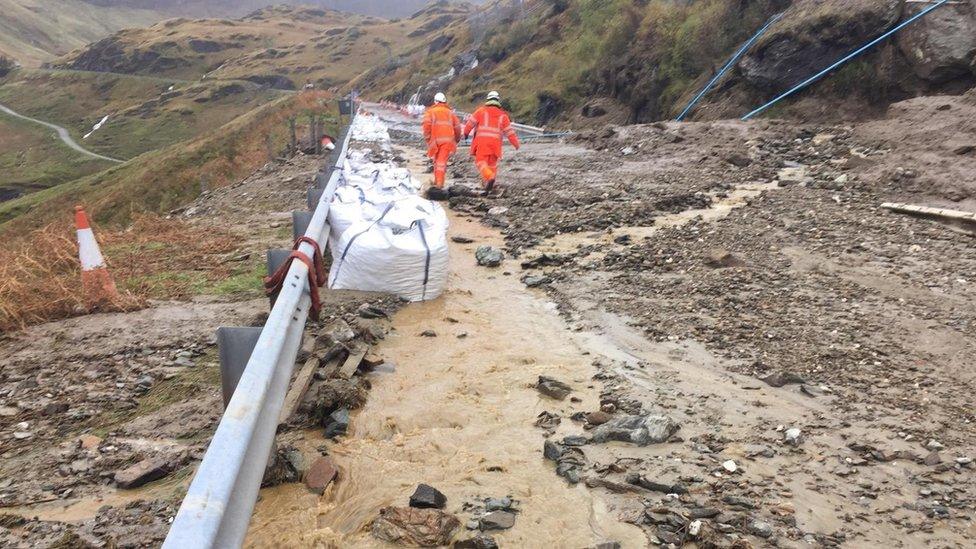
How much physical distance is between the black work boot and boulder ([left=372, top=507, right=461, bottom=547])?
27.4 feet

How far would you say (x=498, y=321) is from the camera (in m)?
5.54

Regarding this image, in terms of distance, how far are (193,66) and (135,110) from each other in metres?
33.6

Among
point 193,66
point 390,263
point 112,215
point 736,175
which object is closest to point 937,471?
point 390,263

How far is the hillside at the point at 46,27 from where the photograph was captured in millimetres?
133500

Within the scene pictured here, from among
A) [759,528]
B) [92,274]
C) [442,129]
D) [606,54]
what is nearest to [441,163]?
[442,129]

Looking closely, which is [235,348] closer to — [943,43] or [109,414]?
[109,414]

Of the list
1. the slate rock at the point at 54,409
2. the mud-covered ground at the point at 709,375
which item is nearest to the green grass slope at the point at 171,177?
the mud-covered ground at the point at 709,375

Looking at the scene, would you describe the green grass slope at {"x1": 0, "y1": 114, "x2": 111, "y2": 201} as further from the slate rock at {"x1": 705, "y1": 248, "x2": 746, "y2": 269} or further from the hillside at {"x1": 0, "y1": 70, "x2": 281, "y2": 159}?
the slate rock at {"x1": 705, "y1": 248, "x2": 746, "y2": 269}

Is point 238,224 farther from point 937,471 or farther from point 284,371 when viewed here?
point 937,471

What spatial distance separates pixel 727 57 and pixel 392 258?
1724 cm

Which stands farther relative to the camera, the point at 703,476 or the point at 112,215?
the point at 112,215

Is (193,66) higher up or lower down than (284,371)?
higher up

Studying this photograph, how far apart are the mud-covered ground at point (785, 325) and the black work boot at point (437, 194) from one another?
608 millimetres

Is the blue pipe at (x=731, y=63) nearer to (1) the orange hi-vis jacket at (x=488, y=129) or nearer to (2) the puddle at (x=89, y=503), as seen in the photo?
(1) the orange hi-vis jacket at (x=488, y=129)
